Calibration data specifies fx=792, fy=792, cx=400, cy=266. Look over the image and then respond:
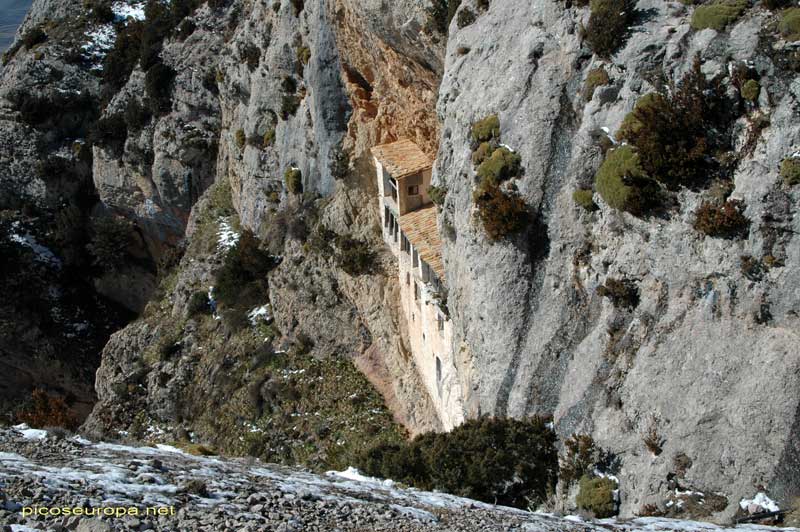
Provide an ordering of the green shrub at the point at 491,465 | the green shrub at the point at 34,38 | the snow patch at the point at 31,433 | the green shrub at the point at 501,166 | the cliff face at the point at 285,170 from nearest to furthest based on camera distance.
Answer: the snow patch at the point at 31,433 → the green shrub at the point at 491,465 → the green shrub at the point at 501,166 → the cliff face at the point at 285,170 → the green shrub at the point at 34,38

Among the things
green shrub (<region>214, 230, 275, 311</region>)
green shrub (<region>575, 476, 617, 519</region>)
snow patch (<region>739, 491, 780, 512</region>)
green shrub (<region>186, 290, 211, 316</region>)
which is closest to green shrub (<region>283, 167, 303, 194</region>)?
green shrub (<region>214, 230, 275, 311</region>)

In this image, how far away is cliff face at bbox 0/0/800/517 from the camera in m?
19.7

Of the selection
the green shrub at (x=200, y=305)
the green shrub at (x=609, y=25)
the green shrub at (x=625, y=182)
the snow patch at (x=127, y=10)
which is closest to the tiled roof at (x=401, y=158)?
the green shrub at (x=609, y=25)

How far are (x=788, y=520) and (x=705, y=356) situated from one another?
4.26m

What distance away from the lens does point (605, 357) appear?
22500 millimetres

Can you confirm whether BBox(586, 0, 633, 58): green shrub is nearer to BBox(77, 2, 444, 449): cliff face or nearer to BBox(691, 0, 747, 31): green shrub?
BBox(691, 0, 747, 31): green shrub

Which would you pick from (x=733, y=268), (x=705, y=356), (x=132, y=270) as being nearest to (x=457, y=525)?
(x=705, y=356)

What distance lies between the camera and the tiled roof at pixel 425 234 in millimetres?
31489

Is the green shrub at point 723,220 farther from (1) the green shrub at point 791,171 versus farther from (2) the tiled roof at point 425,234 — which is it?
(2) the tiled roof at point 425,234

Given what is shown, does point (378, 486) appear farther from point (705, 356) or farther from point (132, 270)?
point (132, 270)

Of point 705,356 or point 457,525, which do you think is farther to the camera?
point 705,356

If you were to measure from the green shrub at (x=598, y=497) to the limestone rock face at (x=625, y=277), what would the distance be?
362 millimetres

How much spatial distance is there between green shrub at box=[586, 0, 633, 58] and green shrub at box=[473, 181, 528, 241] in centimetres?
506

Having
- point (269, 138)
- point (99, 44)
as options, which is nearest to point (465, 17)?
point (269, 138)
